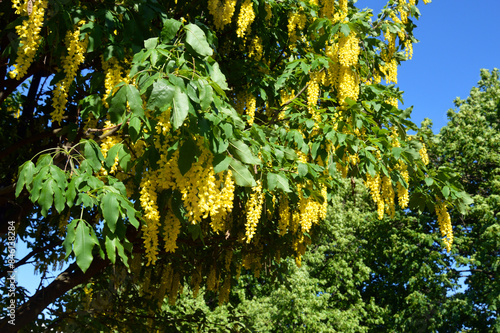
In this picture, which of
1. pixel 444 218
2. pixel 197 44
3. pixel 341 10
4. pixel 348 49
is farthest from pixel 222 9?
pixel 444 218

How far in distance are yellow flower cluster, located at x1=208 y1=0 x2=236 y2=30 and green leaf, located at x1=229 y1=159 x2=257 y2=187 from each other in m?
2.00

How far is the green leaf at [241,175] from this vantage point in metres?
2.87

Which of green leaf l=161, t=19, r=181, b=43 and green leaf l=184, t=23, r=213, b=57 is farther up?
green leaf l=161, t=19, r=181, b=43

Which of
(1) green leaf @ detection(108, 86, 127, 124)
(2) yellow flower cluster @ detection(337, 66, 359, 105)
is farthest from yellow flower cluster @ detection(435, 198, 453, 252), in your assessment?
(1) green leaf @ detection(108, 86, 127, 124)

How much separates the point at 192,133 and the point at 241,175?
0.37 meters

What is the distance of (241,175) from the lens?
9.48 ft

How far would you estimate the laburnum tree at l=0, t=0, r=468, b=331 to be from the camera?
2.87 meters

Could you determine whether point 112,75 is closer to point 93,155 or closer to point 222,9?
point 93,155

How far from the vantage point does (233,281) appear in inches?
261

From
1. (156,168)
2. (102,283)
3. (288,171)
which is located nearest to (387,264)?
(102,283)

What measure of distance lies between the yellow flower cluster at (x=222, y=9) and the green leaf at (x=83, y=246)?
2.46 m

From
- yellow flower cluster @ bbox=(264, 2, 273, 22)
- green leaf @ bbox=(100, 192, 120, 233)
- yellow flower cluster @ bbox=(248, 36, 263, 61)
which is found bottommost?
green leaf @ bbox=(100, 192, 120, 233)

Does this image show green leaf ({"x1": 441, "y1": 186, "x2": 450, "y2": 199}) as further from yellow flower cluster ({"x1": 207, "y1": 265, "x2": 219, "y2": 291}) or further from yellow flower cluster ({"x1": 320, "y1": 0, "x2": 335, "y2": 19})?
yellow flower cluster ({"x1": 207, "y1": 265, "x2": 219, "y2": 291})

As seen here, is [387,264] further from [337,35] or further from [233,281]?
[337,35]
